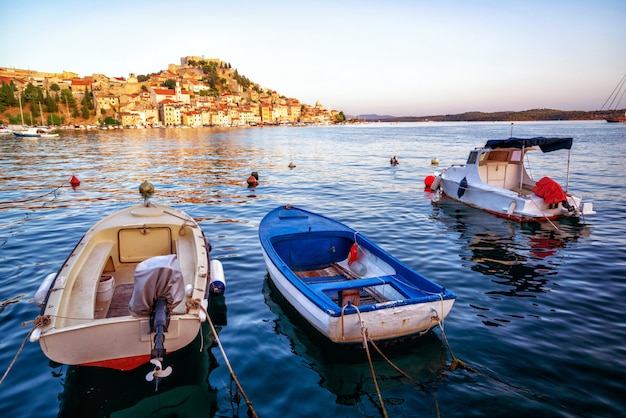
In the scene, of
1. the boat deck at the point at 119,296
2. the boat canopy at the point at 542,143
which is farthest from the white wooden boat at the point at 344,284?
the boat canopy at the point at 542,143

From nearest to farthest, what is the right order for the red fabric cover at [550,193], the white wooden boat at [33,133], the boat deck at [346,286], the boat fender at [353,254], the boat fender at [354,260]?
1. the boat deck at [346,286]
2. the boat fender at [354,260]
3. the boat fender at [353,254]
4. the red fabric cover at [550,193]
5. the white wooden boat at [33,133]

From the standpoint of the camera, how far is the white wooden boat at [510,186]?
15.2 meters

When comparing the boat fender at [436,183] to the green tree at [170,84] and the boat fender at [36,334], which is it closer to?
the boat fender at [36,334]

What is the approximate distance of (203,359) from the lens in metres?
6.58

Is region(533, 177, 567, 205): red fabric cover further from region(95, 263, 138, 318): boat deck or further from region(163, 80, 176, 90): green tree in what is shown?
region(163, 80, 176, 90): green tree

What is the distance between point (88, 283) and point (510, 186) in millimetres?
18002

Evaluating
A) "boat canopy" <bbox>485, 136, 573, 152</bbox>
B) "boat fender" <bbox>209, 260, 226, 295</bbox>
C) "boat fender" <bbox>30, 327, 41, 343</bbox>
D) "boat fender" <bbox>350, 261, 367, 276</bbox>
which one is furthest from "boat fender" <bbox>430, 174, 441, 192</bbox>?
"boat fender" <bbox>30, 327, 41, 343</bbox>

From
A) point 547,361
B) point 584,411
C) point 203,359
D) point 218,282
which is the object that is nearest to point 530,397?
point 584,411

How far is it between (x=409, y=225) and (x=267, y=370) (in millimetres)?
10478

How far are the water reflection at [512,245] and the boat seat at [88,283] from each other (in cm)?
846

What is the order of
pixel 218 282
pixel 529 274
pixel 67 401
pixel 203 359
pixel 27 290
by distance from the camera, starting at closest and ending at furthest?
pixel 67 401, pixel 203 359, pixel 218 282, pixel 27 290, pixel 529 274

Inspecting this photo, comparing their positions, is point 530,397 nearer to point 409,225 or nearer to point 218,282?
point 218,282

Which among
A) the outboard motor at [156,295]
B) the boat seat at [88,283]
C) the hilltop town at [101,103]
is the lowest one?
the boat seat at [88,283]

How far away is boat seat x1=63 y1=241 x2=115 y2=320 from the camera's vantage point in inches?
240
